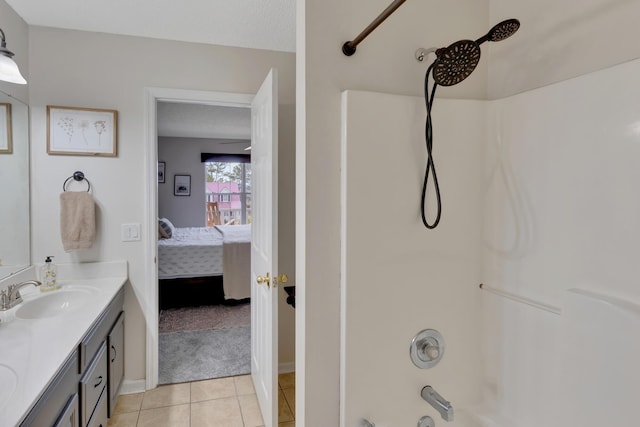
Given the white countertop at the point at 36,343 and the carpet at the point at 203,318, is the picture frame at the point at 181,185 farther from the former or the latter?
the white countertop at the point at 36,343

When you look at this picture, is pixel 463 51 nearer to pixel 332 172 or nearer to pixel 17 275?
pixel 332 172

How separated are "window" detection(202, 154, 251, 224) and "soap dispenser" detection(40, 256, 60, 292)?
5509 mm

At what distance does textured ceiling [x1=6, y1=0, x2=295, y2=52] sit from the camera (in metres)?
1.99

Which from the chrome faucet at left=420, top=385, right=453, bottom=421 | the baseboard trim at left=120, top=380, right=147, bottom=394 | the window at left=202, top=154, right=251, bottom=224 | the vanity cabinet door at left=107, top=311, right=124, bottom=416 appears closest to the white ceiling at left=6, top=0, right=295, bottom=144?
the vanity cabinet door at left=107, top=311, right=124, bottom=416

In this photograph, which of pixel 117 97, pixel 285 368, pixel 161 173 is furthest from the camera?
pixel 161 173

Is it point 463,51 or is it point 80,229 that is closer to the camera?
point 463,51

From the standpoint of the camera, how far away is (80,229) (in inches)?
90.6

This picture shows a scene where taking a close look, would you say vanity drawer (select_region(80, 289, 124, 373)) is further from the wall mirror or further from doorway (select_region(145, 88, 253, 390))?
the wall mirror

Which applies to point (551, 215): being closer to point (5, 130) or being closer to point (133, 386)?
point (5, 130)

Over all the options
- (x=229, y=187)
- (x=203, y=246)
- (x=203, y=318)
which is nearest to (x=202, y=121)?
(x=203, y=246)

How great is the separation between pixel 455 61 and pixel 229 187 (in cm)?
737

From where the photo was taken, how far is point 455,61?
2.87 ft

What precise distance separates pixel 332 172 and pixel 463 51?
1.55ft

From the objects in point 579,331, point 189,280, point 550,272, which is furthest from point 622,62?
point 189,280
